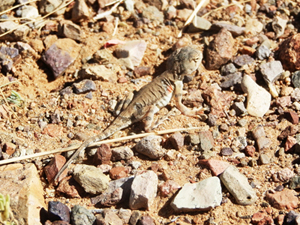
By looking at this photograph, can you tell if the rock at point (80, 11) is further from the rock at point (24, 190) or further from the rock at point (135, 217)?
the rock at point (135, 217)

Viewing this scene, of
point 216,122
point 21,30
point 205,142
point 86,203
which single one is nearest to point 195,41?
point 216,122

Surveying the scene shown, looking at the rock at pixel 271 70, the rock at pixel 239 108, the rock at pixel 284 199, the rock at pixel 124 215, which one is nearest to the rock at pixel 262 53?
the rock at pixel 271 70

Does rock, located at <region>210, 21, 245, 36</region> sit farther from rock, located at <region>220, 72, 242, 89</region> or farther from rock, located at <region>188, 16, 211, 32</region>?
rock, located at <region>220, 72, 242, 89</region>

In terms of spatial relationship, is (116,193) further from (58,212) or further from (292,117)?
(292,117)

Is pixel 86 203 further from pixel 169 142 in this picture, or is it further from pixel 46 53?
pixel 46 53

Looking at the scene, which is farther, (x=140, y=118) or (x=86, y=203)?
(x=140, y=118)

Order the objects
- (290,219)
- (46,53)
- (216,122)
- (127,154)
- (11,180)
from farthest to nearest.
→ (46,53)
(216,122)
(127,154)
(11,180)
(290,219)

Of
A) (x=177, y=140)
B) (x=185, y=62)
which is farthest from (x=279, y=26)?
(x=177, y=140)
